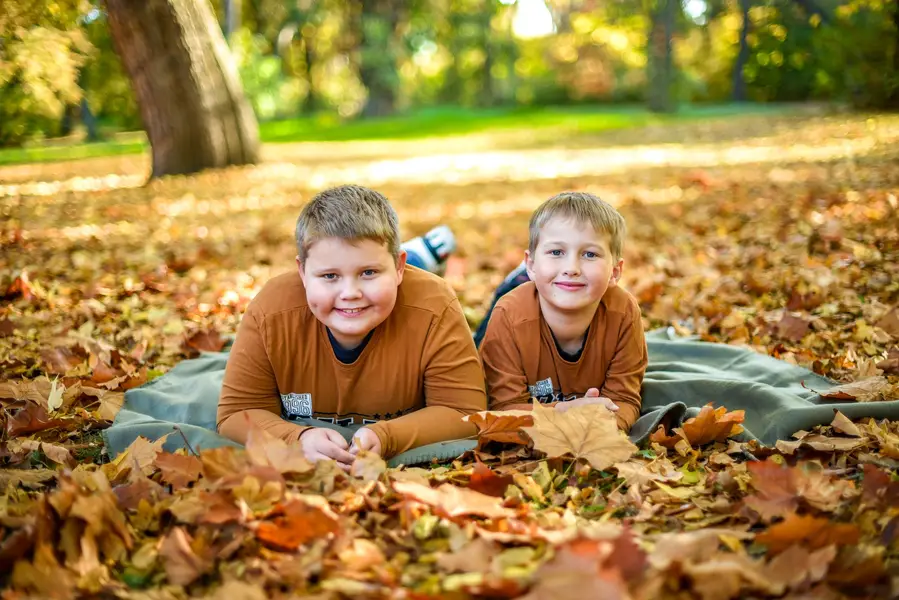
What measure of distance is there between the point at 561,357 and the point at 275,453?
1206 mm

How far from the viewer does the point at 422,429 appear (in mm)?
2627

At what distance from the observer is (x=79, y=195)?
698 cm

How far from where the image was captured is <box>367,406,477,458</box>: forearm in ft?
8.43

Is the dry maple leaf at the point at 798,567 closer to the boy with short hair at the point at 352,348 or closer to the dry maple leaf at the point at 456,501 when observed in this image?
Result: the dry maple leaf at the point at 456,501

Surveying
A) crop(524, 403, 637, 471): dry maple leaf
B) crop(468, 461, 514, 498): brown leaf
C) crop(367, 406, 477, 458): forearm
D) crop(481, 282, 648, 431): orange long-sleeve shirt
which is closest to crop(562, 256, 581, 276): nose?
crop(481, 282, 648, 431): orange long-sleeve shirt

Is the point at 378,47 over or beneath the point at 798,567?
over

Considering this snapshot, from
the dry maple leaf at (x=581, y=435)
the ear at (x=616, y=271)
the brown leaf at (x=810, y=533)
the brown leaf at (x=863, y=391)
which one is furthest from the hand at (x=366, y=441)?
the brown leaf at (x=863, y=391)

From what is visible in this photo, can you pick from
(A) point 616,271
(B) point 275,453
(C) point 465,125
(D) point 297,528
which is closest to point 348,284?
(B) point 275,453

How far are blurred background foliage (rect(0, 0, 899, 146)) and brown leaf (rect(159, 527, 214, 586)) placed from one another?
3480 millimetres

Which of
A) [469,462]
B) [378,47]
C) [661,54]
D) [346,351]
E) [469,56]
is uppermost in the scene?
[469,56]

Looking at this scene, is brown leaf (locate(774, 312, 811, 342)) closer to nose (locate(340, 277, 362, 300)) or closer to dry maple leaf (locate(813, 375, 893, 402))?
dry maple leaf (locate(813, 375, 893, 402))

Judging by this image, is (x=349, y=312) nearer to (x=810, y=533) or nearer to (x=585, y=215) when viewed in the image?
(x=585, y=215)

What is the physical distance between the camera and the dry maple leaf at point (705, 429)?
2.61 m

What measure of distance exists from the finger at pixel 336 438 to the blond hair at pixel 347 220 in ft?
1.90
